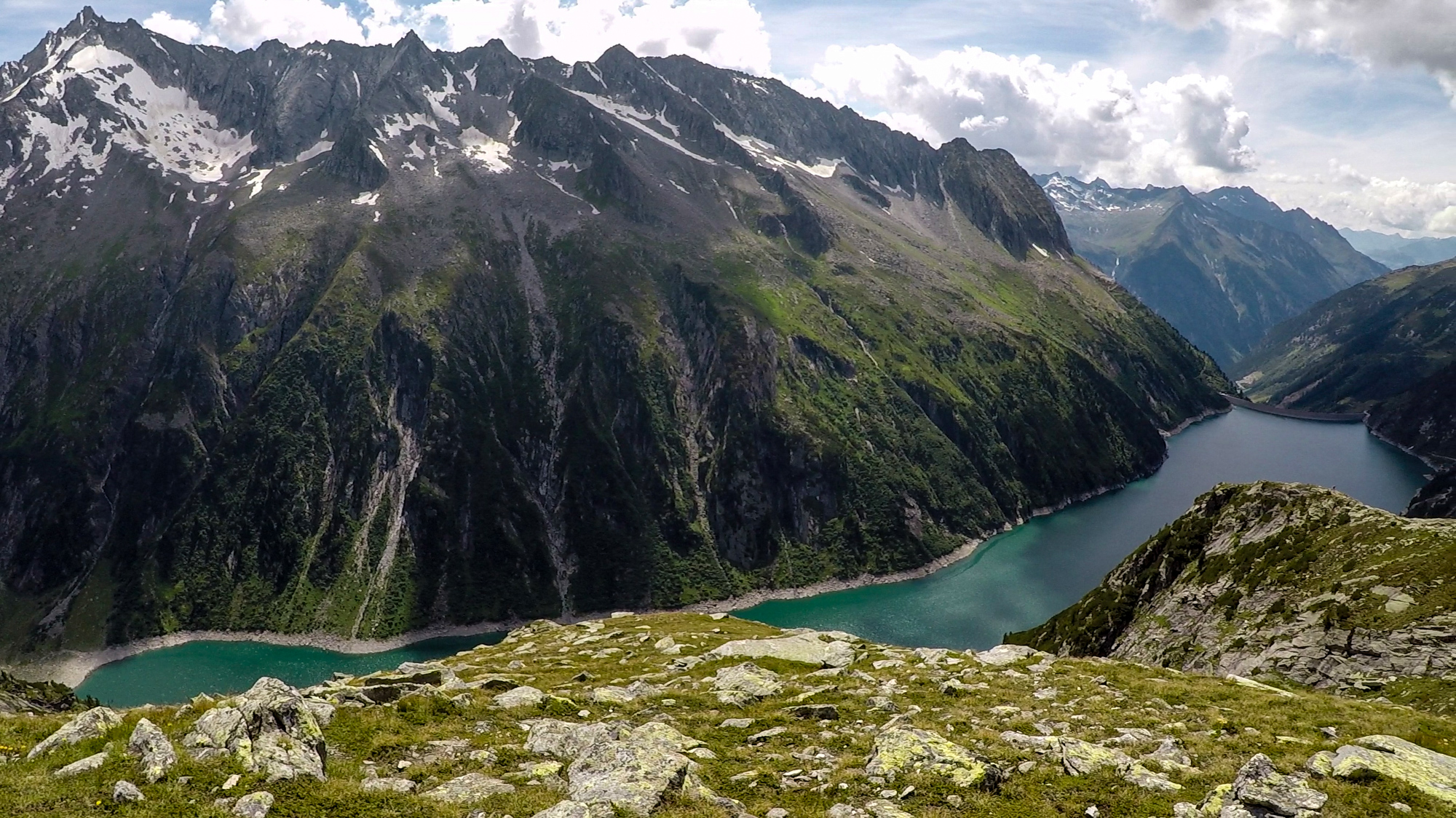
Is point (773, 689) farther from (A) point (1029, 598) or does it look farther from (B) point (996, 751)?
(A) point (1029, 598)

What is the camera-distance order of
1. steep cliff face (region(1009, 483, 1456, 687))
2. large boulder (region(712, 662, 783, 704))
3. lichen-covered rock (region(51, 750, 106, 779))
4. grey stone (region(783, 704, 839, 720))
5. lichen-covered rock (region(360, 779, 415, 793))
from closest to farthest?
lichen-covered rock (region(51, 750, 106, 779)), lichen-covered rock (region(360, 779, 415, 793)), grey stone (region(783, 704, 839, 720)), large boulder (region(712, 662, 783, 704)), steep cliff face (region(1009, 483, 1456, 687))

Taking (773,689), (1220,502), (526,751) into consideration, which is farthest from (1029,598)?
(526,751)

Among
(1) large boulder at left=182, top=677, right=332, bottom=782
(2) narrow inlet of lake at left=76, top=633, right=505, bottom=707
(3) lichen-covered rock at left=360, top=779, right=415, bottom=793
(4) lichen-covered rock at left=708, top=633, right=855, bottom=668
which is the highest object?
(1) large boulder at left=182, top=677, right=332, bottom=782

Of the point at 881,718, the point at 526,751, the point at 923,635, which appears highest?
the point at 526,751

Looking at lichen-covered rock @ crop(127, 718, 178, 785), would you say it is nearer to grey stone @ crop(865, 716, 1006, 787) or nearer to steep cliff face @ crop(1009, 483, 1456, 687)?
grey stone @ crop(865, 716, 1006, 787)

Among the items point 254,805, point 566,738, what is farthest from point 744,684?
point 254,805

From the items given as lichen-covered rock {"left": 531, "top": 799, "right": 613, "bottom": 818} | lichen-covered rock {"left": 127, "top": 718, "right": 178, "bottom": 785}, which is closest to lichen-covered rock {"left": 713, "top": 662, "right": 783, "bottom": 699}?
lichen-covered rock {"left": 531, "top": 799, "right": 613, "bottom": 818}
